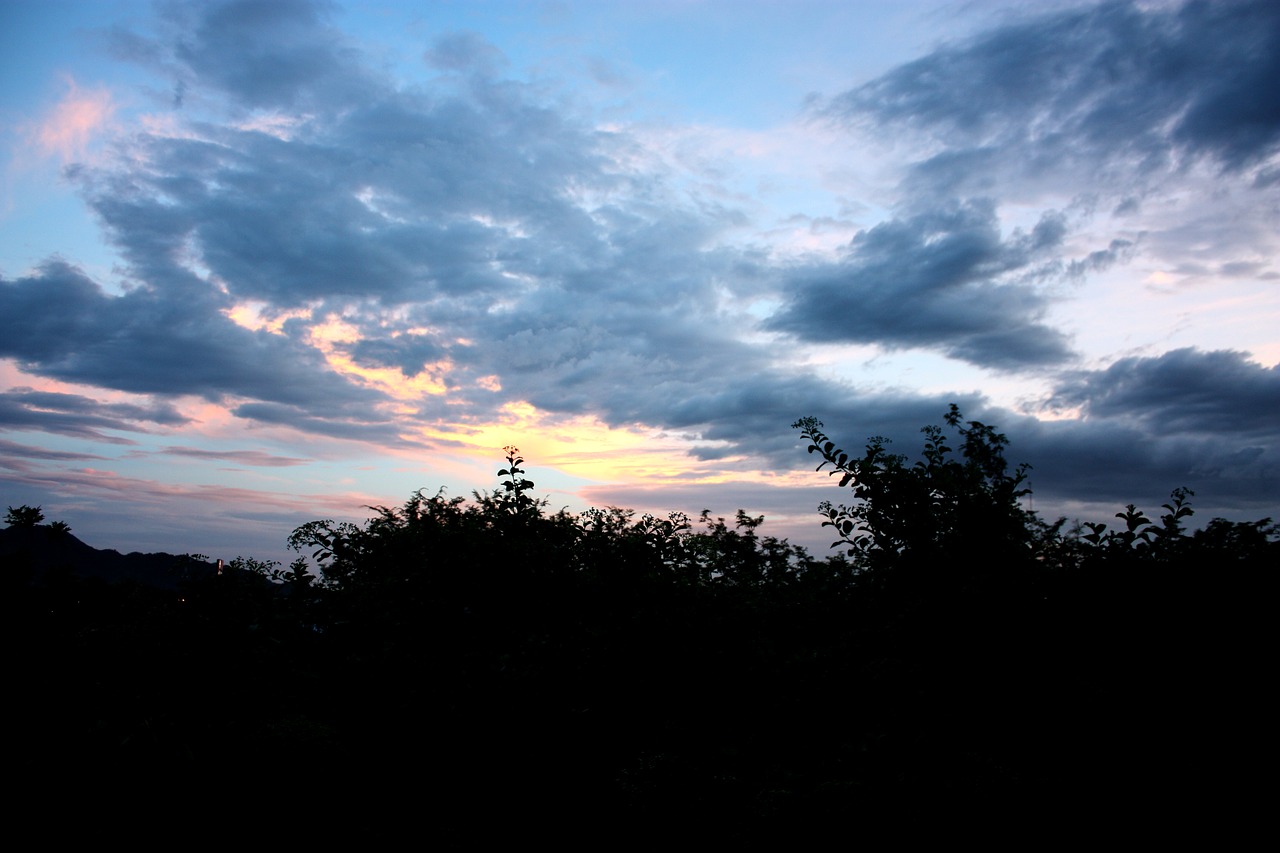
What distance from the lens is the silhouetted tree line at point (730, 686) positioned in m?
5.10

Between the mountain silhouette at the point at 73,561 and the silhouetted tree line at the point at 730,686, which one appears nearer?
the silhouetted tree line at the point at 730,686

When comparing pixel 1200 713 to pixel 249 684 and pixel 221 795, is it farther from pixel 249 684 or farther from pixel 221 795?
pixel 249 684

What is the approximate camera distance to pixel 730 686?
301 inches

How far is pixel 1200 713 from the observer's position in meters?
4.88

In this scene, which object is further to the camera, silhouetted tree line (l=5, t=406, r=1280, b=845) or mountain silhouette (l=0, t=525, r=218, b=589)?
mountain silhouette (l=0, t=525, r=218, b=589)

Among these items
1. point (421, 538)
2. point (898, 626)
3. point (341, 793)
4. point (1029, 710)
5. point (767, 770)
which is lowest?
point (341, 793)

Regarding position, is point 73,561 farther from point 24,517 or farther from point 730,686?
point 730,686

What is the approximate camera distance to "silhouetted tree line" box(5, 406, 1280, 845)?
16.7 feet

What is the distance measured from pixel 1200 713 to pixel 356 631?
828cm

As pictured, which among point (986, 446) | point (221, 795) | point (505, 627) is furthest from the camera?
point (505, 627)

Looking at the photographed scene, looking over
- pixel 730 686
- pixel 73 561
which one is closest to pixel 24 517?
pixel 73 561

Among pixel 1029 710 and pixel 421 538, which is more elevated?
pixel 421 538

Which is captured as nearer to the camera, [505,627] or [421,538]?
[505,627]

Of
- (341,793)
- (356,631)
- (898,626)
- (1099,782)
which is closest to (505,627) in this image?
(356,631)
